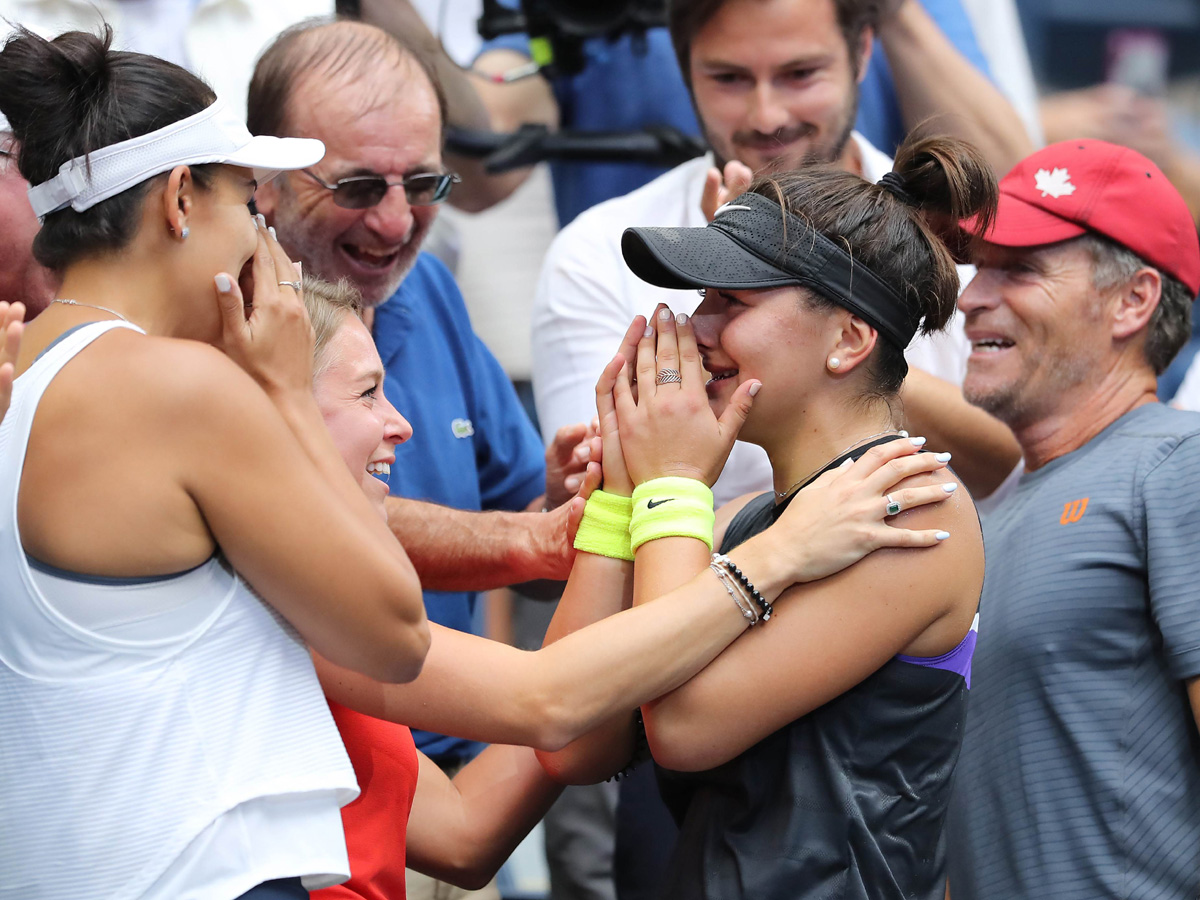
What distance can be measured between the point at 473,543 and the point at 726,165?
110 centimetres

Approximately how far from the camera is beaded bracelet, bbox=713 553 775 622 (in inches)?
73.3

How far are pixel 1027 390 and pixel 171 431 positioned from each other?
1.90 m

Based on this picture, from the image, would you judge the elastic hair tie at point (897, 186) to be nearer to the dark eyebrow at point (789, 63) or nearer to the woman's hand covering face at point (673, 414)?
the woman's hand covering face at point (673, 414)

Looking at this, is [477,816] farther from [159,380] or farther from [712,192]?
[712,192]

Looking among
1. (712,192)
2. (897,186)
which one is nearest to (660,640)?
(897,186)

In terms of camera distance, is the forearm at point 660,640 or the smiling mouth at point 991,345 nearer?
the forearm at point 660,640

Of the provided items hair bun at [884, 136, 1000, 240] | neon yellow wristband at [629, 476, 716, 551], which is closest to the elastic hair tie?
hair bun at [884, 136, 1000, 240]

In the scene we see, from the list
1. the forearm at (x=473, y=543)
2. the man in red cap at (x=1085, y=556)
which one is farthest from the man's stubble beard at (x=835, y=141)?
the forearm at (x=473, y=543)

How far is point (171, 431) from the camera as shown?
1.49m

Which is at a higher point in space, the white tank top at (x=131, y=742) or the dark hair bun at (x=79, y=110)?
the dark hair bun at (x=79, y=110)

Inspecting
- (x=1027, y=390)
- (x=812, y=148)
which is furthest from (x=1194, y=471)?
(x=812, y=148)

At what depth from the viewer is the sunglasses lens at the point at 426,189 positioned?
9.66ft

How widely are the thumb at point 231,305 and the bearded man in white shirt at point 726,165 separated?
1425 millimetres

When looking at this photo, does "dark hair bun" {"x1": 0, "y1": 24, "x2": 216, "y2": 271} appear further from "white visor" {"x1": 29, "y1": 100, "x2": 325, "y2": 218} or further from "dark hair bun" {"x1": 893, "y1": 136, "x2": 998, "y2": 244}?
"dark hair bun" {"x1": 893, "y1": 136, "x2": 998, "y2": 244}
